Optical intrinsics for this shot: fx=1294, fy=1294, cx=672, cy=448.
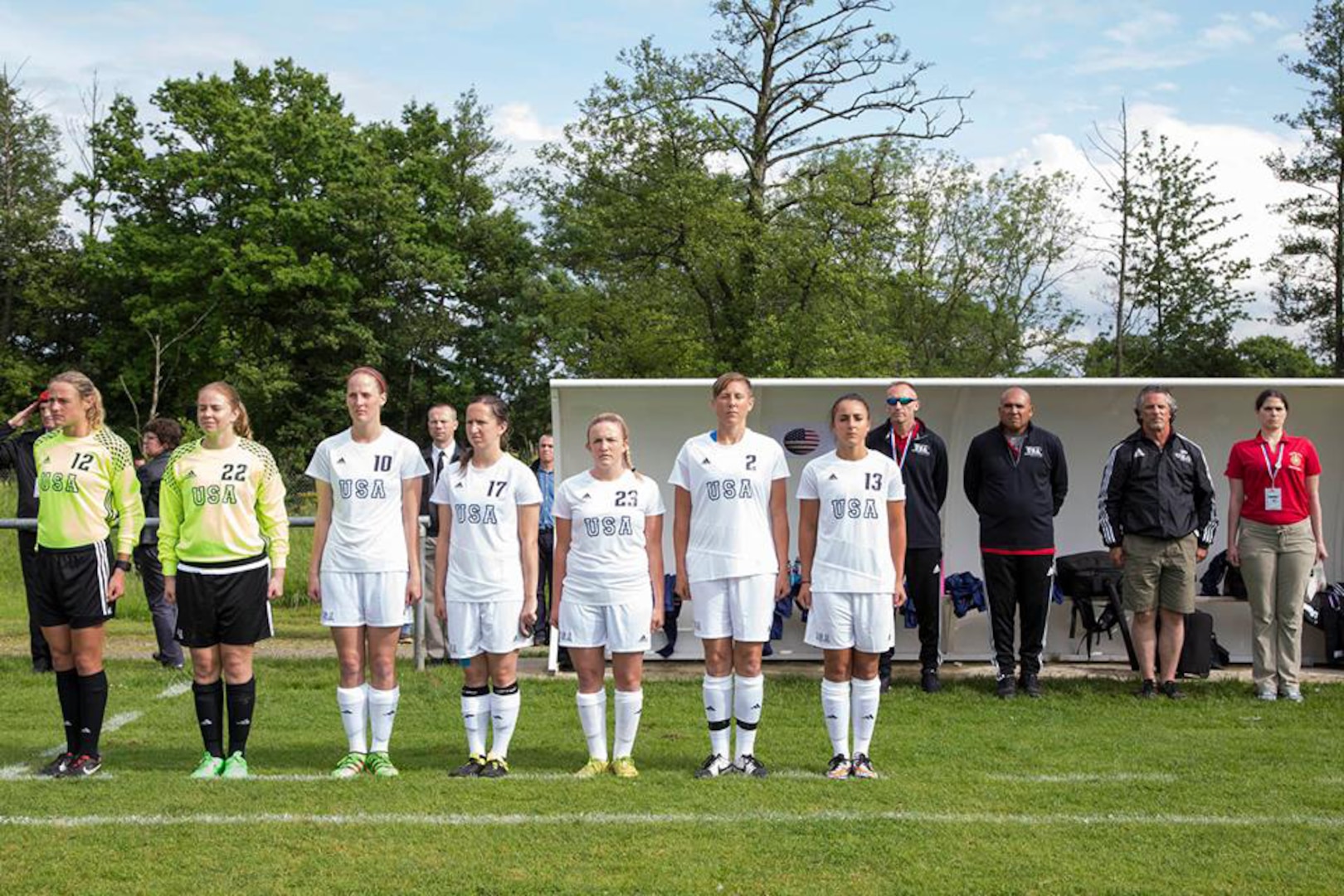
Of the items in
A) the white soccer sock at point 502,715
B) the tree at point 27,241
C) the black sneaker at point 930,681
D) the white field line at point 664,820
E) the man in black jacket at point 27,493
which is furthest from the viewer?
the tree at point 27,241

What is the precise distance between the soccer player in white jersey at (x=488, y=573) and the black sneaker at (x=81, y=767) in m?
1.78

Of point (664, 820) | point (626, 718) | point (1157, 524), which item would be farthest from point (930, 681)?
point (664, 820)

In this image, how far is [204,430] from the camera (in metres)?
6.20

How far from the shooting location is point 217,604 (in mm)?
5992

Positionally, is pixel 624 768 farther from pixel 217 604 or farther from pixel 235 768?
pixel 217 604

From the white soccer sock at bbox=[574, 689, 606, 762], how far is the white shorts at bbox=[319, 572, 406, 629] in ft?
3.18

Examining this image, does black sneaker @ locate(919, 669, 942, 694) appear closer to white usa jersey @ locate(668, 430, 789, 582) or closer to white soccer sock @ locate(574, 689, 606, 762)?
white usa jersey @ locate(668, 430, 789, 582)

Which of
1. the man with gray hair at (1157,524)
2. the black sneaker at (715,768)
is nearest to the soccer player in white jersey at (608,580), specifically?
the black sneaker at (715,768)

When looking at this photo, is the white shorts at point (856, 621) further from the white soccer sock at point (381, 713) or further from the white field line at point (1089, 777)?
the white soccer sock at point (381, 713)

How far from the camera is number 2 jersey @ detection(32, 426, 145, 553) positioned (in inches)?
246

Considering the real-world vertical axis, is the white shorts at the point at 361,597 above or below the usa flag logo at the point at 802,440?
below

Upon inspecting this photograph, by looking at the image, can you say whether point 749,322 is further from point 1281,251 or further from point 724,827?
point 724,827

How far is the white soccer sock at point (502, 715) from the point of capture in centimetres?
619

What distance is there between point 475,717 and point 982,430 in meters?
5.64
